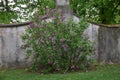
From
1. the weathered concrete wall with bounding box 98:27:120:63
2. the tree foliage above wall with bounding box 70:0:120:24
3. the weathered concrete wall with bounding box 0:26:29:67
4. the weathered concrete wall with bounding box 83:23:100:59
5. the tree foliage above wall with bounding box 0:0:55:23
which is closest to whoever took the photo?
the weathered concrete wall with bounding box 0:26:29:67

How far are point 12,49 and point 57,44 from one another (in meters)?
1.83

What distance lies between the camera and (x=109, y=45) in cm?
1234

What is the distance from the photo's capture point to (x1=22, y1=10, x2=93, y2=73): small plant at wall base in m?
10.3

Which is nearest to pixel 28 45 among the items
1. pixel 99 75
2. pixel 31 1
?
pixel 99 75

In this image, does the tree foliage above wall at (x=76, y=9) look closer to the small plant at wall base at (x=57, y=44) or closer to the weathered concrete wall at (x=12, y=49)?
the weathered concrete wall at (x=12, y=49)

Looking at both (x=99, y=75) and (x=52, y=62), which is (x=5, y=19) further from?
(x=99, y=75)

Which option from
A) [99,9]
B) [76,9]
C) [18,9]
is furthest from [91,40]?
[18,9]

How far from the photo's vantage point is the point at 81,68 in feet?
35.0

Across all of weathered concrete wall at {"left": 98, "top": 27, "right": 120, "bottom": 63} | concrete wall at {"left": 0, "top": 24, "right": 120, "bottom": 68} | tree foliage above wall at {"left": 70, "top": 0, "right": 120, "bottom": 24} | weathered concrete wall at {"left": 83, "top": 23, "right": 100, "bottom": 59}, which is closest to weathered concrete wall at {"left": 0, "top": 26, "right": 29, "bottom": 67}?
concrete wall at {"left": 0, "top": 24, "right": 120, "bottom": 68}

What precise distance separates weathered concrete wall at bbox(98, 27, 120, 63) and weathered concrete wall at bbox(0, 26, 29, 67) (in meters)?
2.87

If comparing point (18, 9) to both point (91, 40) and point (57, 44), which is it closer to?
point (91, 40)

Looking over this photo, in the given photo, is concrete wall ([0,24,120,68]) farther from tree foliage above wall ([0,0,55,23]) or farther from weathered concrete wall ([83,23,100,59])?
tree foliage above wall ([0,0,55,23])

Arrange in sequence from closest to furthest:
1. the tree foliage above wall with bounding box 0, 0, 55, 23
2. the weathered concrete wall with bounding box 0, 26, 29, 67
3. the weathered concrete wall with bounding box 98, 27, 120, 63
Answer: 1. the weathered concrete wall with bounding box 0, 26, 29, 67
2. the weathered concrete wall with bounding box 98, 27, 120, 63
3. the tree foliage above wall with bounding box 0, 0, 55, 23

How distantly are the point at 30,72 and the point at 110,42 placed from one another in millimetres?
3560
